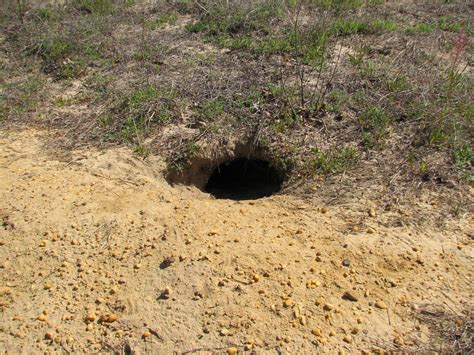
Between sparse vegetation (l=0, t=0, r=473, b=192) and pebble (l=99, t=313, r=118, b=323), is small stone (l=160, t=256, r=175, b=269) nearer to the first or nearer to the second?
pebble (l=99, t=313, r=118, b=323)

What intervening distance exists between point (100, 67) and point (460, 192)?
13.9 ft

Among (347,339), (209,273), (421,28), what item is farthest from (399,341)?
(421,28)

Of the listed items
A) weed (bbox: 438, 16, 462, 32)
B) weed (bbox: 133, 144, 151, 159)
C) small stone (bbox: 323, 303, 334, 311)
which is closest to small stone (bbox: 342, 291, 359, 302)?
small stone (bbox: 323, 303, 334, 311)

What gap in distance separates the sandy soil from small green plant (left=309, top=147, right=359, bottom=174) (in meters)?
0.47

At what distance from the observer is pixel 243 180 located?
17.3ft

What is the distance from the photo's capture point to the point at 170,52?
591cm

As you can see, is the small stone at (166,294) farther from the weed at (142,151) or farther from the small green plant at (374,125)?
the small green plant at (374,125)

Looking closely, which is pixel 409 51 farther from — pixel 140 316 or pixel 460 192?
pixel 140 316

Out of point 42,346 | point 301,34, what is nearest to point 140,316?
point 42,346

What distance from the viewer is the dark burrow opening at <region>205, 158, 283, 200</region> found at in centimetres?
486

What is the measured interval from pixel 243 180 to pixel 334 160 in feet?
4.46

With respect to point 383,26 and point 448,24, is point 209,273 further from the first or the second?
point 448,24

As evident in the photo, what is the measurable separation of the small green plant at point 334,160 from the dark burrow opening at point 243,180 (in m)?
0.59

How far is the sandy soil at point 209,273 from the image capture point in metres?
2.75
